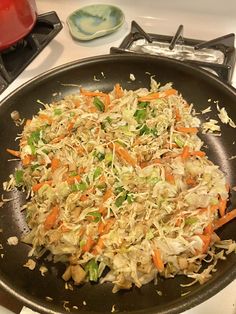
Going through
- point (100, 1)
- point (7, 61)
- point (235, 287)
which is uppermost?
point (100, 1)

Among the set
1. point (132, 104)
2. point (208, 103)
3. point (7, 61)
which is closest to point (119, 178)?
point (132, 104)

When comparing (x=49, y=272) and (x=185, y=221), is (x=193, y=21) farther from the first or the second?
(x=49, y=272)

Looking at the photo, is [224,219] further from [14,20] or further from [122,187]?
[14,20]

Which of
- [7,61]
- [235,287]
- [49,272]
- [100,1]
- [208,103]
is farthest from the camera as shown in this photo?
[100,1]

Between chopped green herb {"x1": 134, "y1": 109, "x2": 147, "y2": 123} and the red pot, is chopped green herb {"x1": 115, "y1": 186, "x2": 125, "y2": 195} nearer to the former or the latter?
chopped green herb {"x1": 134, "y1": 109, "x2": 147, "y2": 123}

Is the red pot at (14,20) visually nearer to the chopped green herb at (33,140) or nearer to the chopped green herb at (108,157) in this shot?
the chopped green herb at (33,140)

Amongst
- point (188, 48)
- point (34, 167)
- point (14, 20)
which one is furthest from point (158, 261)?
point (14, 20)
